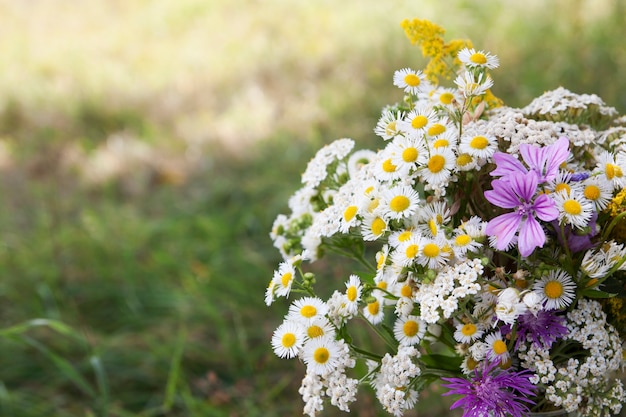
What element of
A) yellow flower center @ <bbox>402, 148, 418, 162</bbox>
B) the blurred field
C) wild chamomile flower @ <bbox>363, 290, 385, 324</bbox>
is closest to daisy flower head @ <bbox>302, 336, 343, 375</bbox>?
wild chamomile flower @ <bbox>363, 290, 385, 324</bbox>

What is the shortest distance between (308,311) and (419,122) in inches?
9.9

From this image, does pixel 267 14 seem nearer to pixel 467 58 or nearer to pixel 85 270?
pixel 85 270

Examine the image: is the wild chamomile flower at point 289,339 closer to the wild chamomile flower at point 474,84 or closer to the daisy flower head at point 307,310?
the daisy flower head at point 307,310

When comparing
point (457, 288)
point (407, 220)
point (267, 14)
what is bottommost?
point (457, 288)

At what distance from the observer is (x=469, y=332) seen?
2.31ft

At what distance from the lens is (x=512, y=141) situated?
74cm

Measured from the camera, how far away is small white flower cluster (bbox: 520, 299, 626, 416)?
688 mm

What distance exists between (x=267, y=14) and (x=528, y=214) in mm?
4281

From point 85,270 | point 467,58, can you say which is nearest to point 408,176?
point 467,58

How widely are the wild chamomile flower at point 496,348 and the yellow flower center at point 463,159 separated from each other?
0.62 feet

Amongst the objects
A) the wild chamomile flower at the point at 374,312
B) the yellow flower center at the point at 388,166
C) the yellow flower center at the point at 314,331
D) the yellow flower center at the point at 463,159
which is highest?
the yellow flower center at the point at 388,166

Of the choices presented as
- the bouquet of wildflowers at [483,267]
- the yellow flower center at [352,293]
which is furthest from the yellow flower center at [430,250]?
the yellow flower center at [352,293]

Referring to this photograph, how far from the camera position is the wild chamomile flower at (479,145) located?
0.70 m

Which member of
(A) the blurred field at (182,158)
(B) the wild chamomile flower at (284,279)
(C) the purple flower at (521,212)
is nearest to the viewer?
(C) the purple flower at (521,212)
